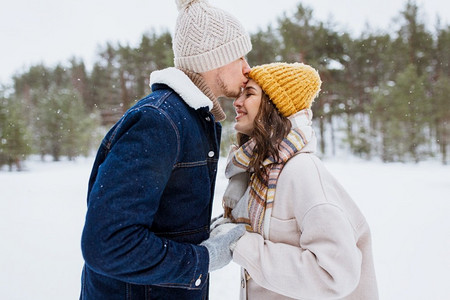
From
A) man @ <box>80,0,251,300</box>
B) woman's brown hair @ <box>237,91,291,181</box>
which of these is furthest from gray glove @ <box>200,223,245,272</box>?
woman's brown hair @ <box>237,91,291,181</box>

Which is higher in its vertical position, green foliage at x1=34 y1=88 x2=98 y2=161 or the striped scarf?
green foliage at x1=34 y1=88 x2=98 y2=161

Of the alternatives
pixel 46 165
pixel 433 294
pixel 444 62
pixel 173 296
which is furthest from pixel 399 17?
pixel 46 165

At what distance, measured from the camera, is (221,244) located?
1264 millimetres

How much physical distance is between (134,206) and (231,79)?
933 millimetres

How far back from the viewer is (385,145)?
20.4 m

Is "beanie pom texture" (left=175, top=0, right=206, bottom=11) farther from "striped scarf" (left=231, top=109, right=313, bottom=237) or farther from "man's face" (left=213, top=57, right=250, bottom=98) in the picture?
"striped scarf" (left=231, top=109, right=313, bottom=237)

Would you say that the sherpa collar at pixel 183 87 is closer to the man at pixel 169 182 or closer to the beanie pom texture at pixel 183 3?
the man at pixel 169 182

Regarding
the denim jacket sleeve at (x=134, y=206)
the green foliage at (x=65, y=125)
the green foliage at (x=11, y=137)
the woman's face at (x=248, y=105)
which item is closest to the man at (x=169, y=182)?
the denim jacket sleeve at (x=134, y=206)

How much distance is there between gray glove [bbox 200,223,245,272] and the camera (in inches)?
47.9

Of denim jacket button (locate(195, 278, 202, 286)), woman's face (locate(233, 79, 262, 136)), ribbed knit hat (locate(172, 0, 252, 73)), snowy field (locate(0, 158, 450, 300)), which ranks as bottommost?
snowy field (locate(0, 158, 450, 300))

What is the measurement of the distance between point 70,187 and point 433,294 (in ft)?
46.4

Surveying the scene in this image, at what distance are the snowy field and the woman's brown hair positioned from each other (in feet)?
11.6

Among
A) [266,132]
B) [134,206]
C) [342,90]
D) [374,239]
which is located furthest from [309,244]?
[342,90]

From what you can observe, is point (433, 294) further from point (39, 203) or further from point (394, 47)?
point (394, 47)
